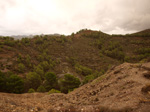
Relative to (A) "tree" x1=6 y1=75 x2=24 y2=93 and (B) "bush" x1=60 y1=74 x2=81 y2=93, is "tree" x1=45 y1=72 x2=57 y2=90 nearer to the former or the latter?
(B) "bush" x1=60 y1=74 x2=81 y2=93

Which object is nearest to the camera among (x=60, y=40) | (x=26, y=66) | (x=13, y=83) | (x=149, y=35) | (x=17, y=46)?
(x=13, y=83)

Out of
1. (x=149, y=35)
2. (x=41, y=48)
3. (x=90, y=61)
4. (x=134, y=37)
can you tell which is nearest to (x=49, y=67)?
(x=41, y=48)

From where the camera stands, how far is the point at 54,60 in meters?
52.2

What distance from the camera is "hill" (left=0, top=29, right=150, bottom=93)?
2610cm

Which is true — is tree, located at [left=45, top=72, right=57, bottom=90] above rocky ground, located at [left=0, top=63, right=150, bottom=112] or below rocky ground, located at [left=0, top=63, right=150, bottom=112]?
below

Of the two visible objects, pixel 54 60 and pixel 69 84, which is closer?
pixel 69 84

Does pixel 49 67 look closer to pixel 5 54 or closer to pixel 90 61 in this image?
pixel 5 54

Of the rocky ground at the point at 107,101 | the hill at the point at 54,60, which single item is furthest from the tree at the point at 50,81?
the rocky ground at the point at 107,101

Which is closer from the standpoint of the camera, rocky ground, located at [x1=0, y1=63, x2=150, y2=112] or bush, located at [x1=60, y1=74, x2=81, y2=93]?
rocky ground, located at [x1=0, y1=63, x2=150, y2=112]

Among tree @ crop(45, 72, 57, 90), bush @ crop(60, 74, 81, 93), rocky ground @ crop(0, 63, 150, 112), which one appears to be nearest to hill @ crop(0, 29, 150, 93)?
tree @ crop(45, 72, 57, 90)

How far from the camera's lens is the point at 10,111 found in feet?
20.5

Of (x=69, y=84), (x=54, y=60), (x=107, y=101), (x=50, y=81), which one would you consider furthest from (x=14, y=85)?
(x=54, y=60)

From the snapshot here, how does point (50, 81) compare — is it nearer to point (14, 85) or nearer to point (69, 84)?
point (69, 84)

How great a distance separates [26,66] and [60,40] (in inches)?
1617
